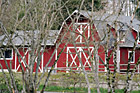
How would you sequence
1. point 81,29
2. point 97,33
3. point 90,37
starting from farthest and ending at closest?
1. point 81,29
2. point 97,33
3. point 90,37

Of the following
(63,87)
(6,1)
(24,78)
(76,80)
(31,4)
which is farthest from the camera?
(63,87)

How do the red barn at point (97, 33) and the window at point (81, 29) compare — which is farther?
the window at point (81, 29)

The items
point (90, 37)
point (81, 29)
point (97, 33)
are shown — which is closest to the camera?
point (90, 37)

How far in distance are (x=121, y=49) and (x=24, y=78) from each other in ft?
75.9

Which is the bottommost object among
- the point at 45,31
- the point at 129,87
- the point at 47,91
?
the point at 47,91

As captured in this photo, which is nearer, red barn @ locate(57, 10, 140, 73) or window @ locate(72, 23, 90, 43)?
red barn @ locate(57, 10, 140, 73)

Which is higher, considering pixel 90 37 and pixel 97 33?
pixel 90 37

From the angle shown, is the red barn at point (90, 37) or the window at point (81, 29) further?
the window at point (81, 29)

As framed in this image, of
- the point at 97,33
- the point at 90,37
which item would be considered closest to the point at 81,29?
the point at 97,33

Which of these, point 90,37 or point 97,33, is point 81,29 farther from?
point 90,37

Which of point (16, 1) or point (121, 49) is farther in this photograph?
point (121, 49)

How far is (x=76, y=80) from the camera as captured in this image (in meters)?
17.4

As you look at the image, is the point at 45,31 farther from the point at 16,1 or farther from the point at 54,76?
the point at 54,76

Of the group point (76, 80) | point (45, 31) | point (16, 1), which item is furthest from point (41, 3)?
point (76, 80)
